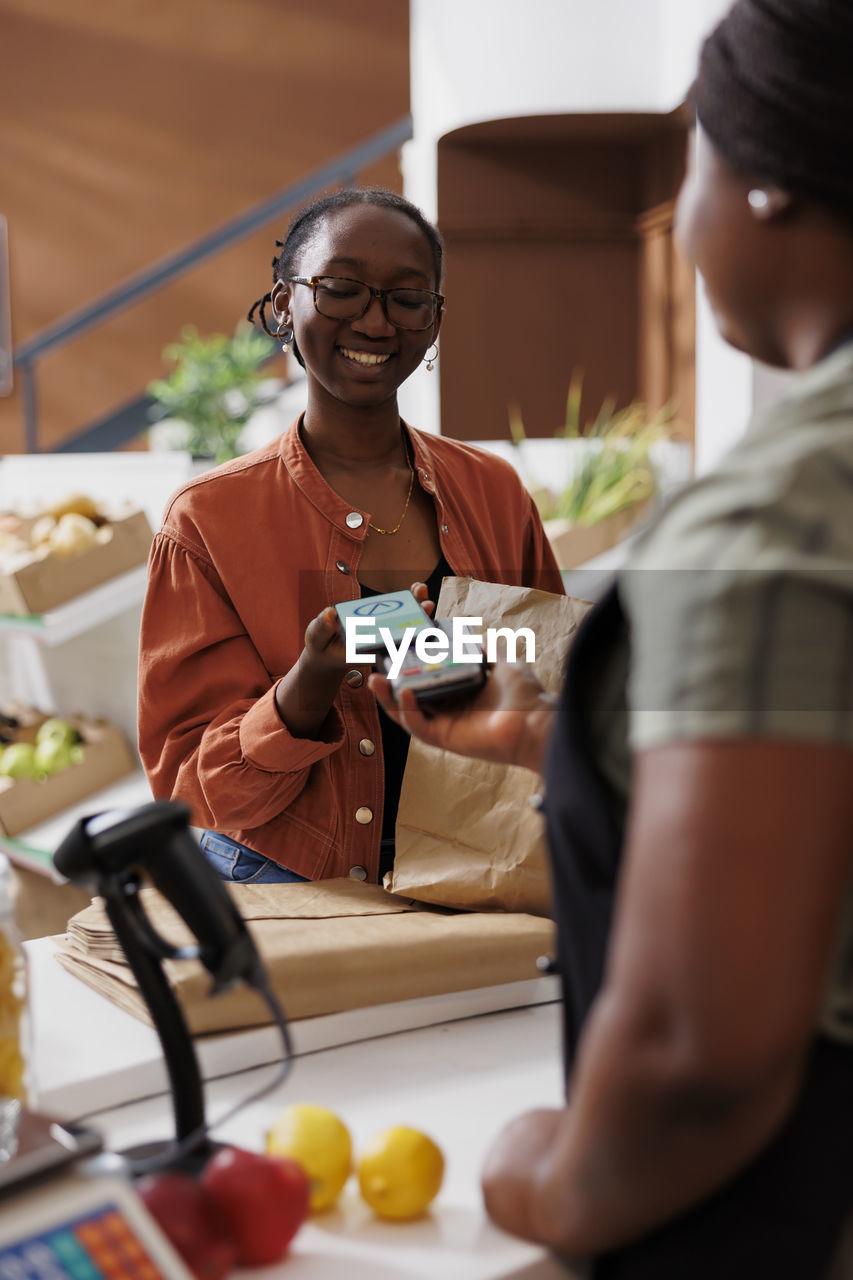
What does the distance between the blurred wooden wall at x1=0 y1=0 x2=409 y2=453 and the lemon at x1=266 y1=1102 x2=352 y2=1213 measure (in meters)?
7.18

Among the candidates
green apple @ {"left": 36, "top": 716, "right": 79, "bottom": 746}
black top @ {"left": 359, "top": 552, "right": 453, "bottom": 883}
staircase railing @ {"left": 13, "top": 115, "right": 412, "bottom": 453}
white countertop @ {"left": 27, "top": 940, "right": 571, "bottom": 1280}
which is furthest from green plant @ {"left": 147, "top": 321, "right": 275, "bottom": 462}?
white countertop @ {"left": 27, "top": 940, "right": 571, "bottom": 1280}

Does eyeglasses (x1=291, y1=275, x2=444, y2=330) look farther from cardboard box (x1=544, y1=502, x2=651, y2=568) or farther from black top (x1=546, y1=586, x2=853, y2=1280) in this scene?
cardboard box (x1=544, y1=502, x2=651, y2=568)

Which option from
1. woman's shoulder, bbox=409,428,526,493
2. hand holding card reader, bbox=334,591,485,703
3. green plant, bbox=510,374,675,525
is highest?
green plant, bbox=510,374,675,525

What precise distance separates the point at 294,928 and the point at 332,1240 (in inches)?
15.5

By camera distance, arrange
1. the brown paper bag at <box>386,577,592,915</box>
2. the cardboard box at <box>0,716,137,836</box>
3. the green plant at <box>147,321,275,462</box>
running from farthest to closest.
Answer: the green plant at <box>147,321,275,462</box> → the cardboard box at <box>0,716,137,836</box> → the brown paper bag at <box>386,577,592,915</box>

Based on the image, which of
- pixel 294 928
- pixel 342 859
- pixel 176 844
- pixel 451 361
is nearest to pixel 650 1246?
pixel 176 844

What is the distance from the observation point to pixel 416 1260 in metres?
0.77

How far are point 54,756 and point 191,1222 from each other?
2358 millimetres

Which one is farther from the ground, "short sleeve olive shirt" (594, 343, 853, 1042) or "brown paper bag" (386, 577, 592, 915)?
"short sleeve olive shirt" (594, 343, 853, 1042)

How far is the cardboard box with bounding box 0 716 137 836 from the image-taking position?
2854 millimetres

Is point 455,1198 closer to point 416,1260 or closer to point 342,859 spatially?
point 416,1260

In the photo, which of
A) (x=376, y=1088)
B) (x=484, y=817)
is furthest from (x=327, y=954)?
(x=484, y=817)

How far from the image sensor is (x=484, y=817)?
1.31m

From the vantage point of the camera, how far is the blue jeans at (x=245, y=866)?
57.3 inches
